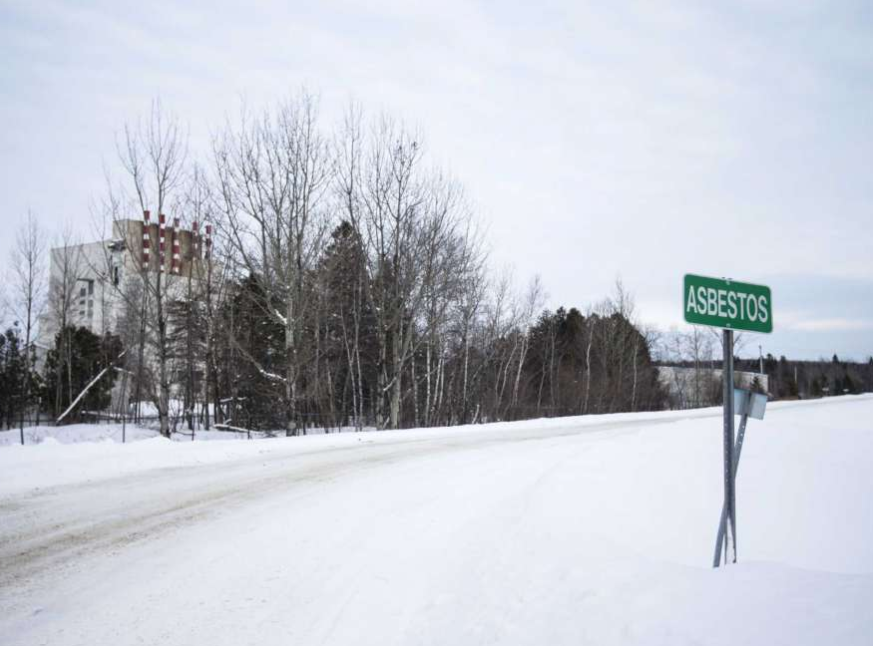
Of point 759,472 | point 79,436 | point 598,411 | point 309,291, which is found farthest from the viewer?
point 598,411

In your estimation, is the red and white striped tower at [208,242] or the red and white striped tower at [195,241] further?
the red and white striped tower at [208,242]

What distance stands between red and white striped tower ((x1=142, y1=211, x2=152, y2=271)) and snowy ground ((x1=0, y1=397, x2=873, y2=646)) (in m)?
11.7

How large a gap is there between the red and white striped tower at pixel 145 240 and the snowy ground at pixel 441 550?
38.3ft

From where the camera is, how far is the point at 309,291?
963 inches

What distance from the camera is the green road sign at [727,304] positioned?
5.18m

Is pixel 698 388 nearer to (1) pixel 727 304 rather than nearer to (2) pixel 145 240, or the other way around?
(2) pixel 145 240

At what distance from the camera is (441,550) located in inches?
269

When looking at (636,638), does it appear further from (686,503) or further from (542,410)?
(542,410)

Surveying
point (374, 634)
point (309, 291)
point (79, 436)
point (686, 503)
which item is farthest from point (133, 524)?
point (79, 436)

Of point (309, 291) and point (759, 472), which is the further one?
point (309, 291)

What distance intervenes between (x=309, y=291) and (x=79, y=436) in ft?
45.6

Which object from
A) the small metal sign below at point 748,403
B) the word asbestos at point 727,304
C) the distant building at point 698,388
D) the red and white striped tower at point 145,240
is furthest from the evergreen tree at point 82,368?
the distant building at point 698,388

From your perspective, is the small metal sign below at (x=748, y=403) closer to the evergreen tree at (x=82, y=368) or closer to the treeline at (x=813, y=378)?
the evergreen tree at (x=82, y=368)

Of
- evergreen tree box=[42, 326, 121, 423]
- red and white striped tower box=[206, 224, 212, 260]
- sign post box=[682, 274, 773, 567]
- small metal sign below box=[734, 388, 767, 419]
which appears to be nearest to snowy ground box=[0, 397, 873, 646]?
sign post box=[682, 274, 773, 567]
